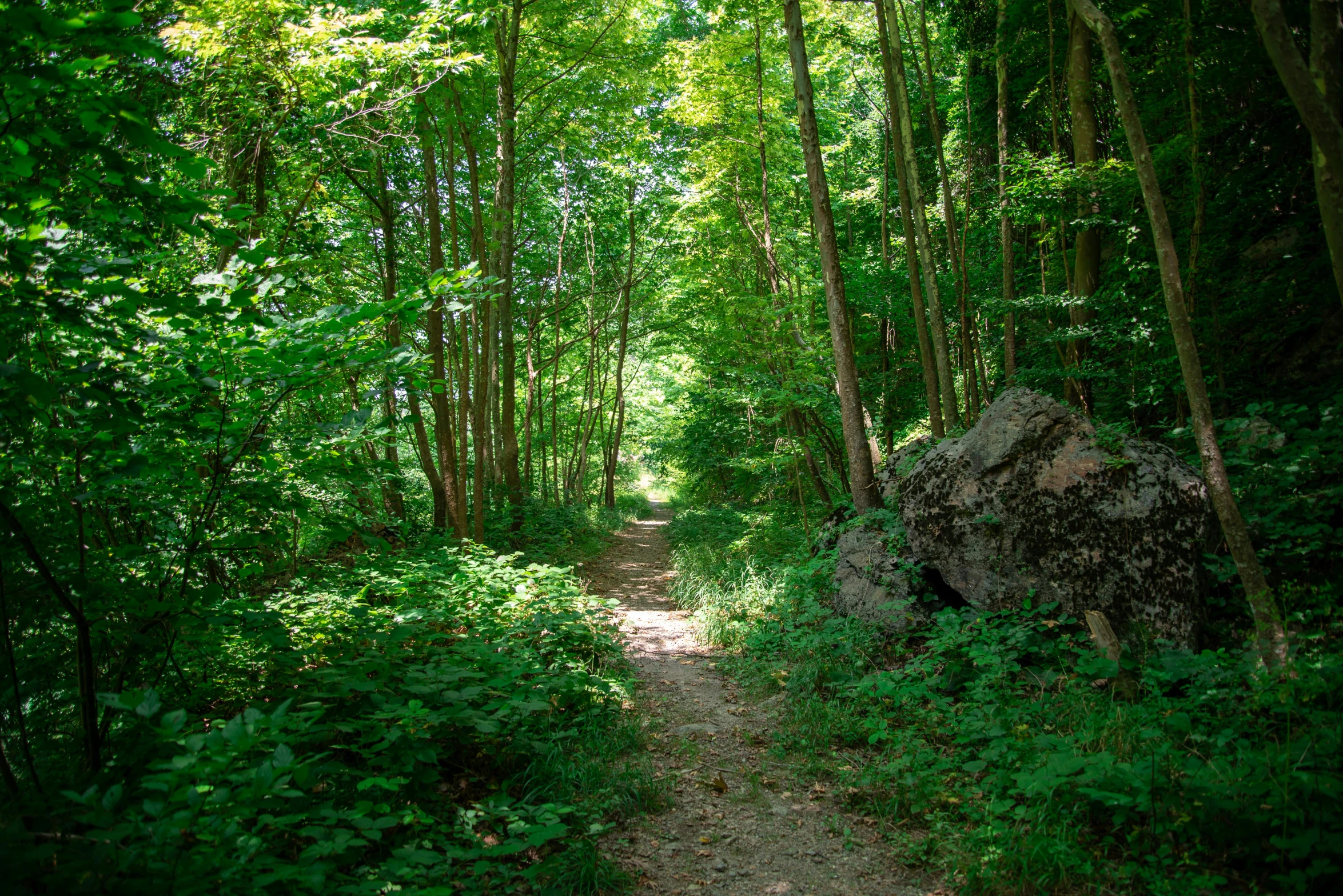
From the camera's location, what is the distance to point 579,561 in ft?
39.7

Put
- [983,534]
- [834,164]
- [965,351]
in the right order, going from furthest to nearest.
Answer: [834,164], [965,351], [983,534]

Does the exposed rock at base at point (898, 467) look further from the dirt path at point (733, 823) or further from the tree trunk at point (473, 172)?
the tree trunk at point (473, 172)

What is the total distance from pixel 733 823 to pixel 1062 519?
3.75 meters

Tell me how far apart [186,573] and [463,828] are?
5.89 ft

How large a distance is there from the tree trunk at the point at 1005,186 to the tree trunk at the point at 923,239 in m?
0.97

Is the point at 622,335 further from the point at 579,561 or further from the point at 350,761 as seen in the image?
the point at 350,761

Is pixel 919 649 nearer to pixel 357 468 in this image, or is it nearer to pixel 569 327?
pixel 357 468

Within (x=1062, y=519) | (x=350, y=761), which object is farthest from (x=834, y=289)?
(x=350, y=761)

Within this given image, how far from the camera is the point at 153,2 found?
534 cm

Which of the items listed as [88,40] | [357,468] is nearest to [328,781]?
[357,468]

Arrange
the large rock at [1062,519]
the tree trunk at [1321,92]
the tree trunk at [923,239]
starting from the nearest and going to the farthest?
the tree trunk at [1321,92], the large rock at [1062,519], the tree trunk at [923,239]

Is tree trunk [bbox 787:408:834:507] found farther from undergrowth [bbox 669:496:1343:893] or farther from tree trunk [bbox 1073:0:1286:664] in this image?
tree trunk [bbox 1073:0:1286:664]

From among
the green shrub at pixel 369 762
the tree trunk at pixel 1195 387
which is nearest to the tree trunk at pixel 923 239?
the tree trunk at pixel 1195 387

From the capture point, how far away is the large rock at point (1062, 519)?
490 cm
